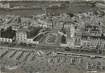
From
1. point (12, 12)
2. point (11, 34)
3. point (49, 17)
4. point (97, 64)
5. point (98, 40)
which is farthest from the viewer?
point (12, 12)

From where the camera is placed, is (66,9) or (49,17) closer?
(49,17)

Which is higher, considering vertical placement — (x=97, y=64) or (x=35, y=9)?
(x=35, y=9)

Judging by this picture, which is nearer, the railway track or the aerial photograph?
the aerial photograph

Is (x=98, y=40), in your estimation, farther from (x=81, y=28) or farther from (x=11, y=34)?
(x=11, y=34)

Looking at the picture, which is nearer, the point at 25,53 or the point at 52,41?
the point at 25,53

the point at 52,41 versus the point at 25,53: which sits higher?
the point at 52,41

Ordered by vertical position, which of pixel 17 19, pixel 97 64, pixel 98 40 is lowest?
pixel 97 64

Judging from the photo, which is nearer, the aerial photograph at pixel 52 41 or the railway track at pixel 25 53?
the aerial photograph at pixel 52 41

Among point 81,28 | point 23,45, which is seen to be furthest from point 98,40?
point 23,45
